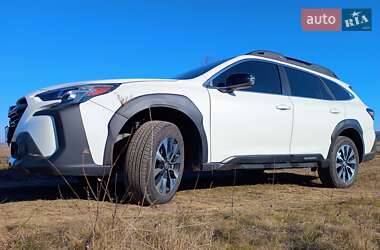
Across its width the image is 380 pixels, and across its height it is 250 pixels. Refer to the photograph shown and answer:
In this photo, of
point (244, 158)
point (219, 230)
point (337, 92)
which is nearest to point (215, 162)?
point (244, 158)

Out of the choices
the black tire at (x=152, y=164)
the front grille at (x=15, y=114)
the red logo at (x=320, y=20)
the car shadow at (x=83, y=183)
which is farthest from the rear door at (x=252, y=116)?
the red logo at (x=320, y=20)

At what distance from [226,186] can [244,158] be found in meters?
1.10

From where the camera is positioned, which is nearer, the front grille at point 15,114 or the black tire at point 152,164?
the black tire at point 152,164

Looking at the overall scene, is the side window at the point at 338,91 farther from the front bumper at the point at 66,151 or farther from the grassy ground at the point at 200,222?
the front bumper at the point at 66,151

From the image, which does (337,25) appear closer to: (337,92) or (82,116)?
(337,92)

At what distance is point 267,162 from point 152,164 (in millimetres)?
2093

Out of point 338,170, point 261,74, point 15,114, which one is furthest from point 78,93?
point 338,170

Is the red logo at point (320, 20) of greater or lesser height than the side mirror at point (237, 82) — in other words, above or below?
above

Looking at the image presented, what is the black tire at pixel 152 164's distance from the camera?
4824mm

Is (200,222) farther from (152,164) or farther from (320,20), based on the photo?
(320,20)

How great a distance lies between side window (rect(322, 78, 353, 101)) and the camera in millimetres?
7912

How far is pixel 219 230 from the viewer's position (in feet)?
12.5

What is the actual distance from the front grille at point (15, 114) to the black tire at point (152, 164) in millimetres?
1236

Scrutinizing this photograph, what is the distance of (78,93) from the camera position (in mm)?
4879
